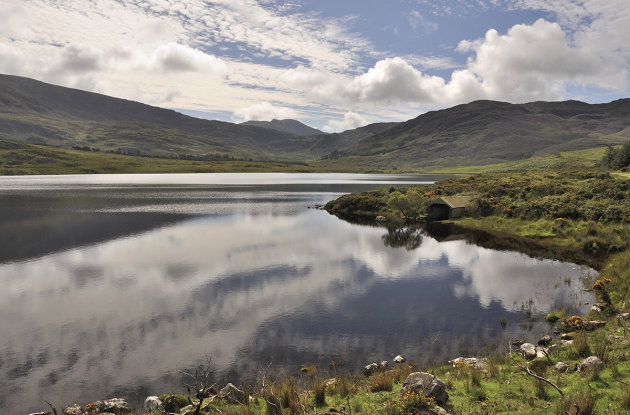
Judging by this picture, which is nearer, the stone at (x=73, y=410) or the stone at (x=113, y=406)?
the stone at (x=73, y=410)

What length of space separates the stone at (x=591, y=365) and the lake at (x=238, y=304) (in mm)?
6463

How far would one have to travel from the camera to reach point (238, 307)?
29094 mm

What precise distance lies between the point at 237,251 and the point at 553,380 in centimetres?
3967

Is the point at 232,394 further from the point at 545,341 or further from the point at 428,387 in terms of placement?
the point at 545,341

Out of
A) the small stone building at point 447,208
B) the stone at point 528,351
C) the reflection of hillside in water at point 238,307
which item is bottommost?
the reflection of hillside in water at point 238,307

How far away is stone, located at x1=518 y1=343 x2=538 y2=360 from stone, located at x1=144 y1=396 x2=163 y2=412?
18.4 meters

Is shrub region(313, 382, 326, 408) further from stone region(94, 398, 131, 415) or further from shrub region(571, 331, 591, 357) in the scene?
shrub region(571, 331, 591, 357)

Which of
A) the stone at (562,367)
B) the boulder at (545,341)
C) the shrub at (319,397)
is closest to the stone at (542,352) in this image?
the stone at (562,367)

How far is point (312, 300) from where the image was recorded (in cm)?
3073

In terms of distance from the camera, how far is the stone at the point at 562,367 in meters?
15.6

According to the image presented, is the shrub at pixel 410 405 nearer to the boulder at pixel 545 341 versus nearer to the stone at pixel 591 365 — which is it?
the stone at pixel 591 365

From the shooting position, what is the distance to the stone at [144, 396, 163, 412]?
1561 centimetres

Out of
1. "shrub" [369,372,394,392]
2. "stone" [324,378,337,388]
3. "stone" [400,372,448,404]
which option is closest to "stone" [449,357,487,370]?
"stone" [400,372,448,404]

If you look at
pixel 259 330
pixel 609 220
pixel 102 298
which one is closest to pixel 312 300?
pixel 259 330
